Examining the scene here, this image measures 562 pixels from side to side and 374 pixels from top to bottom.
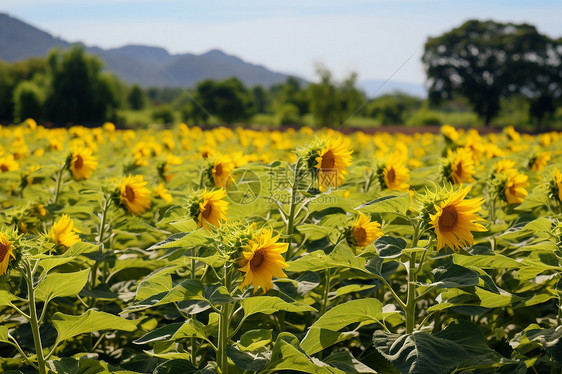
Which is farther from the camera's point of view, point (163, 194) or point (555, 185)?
point (163, 194)

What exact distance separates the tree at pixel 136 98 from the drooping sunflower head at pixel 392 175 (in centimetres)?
9496

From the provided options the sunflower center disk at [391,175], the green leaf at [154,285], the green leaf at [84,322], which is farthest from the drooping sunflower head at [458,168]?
the green leaf at [84,322]

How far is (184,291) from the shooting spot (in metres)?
1.60

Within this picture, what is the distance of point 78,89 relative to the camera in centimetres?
3850

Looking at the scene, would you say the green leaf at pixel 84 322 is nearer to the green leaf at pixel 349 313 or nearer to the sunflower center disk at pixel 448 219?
the green leaf at pixel 349 313

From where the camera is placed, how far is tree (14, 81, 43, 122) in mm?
29375

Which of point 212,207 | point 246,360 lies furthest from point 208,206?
point 246,360

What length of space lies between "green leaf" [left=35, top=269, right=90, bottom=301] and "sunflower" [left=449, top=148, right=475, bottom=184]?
2.08 m

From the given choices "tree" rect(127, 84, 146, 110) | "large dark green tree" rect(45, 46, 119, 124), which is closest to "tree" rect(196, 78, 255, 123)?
"large dark green tree" rect(45, 46, 119, 124)

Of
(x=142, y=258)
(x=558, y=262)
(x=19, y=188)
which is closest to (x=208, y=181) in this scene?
(x=142, y=258)

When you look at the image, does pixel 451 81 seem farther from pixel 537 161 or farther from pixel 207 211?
pixel 207 211

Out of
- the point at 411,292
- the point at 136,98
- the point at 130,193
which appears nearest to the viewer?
the point at 411,292

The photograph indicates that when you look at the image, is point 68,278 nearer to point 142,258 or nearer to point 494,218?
point 142,258

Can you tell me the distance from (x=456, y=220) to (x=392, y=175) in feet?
3.67
